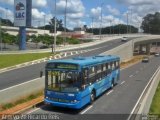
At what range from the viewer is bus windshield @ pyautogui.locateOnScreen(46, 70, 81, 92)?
19.3 meters

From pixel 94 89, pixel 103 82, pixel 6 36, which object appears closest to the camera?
pixel 94 89

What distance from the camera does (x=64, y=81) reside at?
1952 cm

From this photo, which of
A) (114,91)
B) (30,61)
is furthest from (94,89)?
(30,61)

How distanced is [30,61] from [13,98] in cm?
3175

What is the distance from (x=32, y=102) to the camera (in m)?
21.5

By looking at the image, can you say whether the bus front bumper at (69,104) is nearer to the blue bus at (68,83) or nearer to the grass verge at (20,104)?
the blue bus at (68,83)

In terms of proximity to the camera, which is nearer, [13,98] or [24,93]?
[13,98]

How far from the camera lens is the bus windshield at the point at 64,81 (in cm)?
1933

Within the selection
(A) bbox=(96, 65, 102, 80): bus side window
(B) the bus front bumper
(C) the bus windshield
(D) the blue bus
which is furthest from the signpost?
(B) the bus front bumper

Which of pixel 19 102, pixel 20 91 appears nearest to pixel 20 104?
pixel 19 102

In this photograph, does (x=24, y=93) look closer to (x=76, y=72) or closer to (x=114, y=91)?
(x=76, y=72)

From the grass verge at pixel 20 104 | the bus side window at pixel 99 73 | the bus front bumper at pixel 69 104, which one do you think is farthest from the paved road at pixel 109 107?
the bus side window at pixel 99 73

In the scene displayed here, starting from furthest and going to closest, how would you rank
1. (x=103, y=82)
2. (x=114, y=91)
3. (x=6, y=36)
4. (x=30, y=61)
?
(x=6, y=36) < (x=30, y=61) < (x=114, y=91) < (x=103, y=82)

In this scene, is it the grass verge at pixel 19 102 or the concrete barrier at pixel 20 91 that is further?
→ the concrete barrier at pixel 20 91
